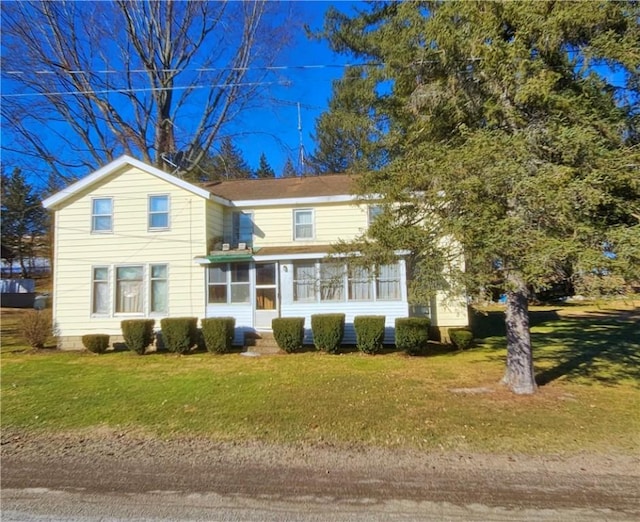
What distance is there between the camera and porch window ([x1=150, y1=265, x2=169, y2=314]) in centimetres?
1422

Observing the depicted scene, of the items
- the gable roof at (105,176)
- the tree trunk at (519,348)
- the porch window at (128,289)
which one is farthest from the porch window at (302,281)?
the tree trunk at (519,348)

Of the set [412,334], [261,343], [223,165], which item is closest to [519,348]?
[412,334]

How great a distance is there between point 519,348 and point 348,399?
3.14 metres

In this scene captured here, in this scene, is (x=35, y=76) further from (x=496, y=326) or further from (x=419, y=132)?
(x=496, y=326)

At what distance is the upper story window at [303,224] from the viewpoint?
14.9 m

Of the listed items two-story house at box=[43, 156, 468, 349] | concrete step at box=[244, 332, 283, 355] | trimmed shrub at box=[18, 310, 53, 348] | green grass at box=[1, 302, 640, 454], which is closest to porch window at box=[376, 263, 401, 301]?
two-story house at box=[43, 156, 468, 349]

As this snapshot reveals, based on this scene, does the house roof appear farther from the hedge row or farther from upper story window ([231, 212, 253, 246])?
the hedge row

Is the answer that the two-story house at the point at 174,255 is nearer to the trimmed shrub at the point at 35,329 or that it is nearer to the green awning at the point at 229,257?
the green awning at the point at 229,257

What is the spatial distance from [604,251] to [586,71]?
2.93 metres

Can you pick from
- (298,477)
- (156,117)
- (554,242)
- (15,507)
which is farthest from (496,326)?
(156,117)

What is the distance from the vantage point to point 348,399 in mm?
7145

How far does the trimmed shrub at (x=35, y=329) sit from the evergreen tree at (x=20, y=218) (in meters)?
22.9

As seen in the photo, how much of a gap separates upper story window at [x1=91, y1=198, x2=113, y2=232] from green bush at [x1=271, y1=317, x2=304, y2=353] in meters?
7.16

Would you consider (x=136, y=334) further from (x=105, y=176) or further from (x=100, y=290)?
(x=105, y=176)
